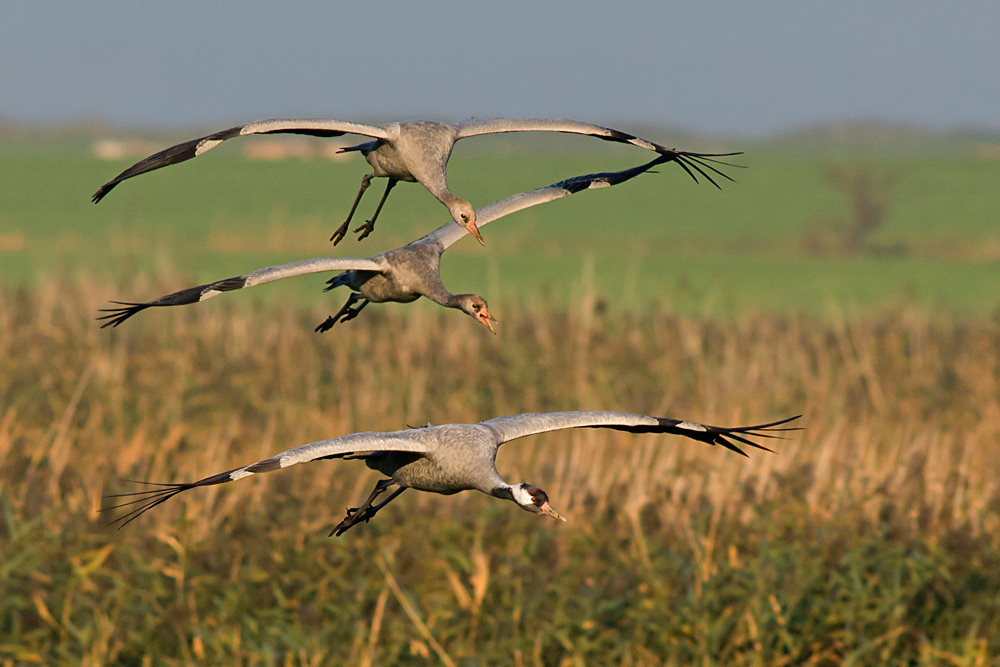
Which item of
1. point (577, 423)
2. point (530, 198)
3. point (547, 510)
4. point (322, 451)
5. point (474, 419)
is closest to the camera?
point (322, 451)

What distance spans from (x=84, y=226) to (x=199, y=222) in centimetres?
966

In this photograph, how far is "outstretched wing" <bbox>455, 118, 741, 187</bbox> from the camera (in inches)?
62.1

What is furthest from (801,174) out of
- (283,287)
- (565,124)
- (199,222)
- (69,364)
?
(565,124)

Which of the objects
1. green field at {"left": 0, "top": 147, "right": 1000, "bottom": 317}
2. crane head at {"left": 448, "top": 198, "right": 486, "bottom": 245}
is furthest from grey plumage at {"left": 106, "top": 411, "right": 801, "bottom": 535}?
green field at {"left": 0, "top": 147, "right": 1000, "bottom": 317}

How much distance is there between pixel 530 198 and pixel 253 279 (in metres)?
0.47

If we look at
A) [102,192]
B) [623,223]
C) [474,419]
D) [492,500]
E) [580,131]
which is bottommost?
[623,223]

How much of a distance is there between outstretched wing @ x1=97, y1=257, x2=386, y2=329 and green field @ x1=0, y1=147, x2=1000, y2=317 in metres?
33.7

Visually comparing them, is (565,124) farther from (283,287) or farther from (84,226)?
(84,226)

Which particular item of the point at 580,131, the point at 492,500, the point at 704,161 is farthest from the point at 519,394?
the point at 580,131

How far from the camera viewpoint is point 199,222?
315 ft

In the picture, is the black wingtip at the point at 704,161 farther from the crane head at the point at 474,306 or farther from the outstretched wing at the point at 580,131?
the crane head at the point at 474,306

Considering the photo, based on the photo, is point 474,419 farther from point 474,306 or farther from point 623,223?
point 623,223

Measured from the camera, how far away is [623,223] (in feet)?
350

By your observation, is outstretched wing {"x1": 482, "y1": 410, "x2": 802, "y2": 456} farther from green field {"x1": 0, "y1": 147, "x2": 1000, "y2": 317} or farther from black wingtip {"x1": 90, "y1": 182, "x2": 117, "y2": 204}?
green field {"x1": 0, "y1": 147, "x2": 1000, "y2": 317}
